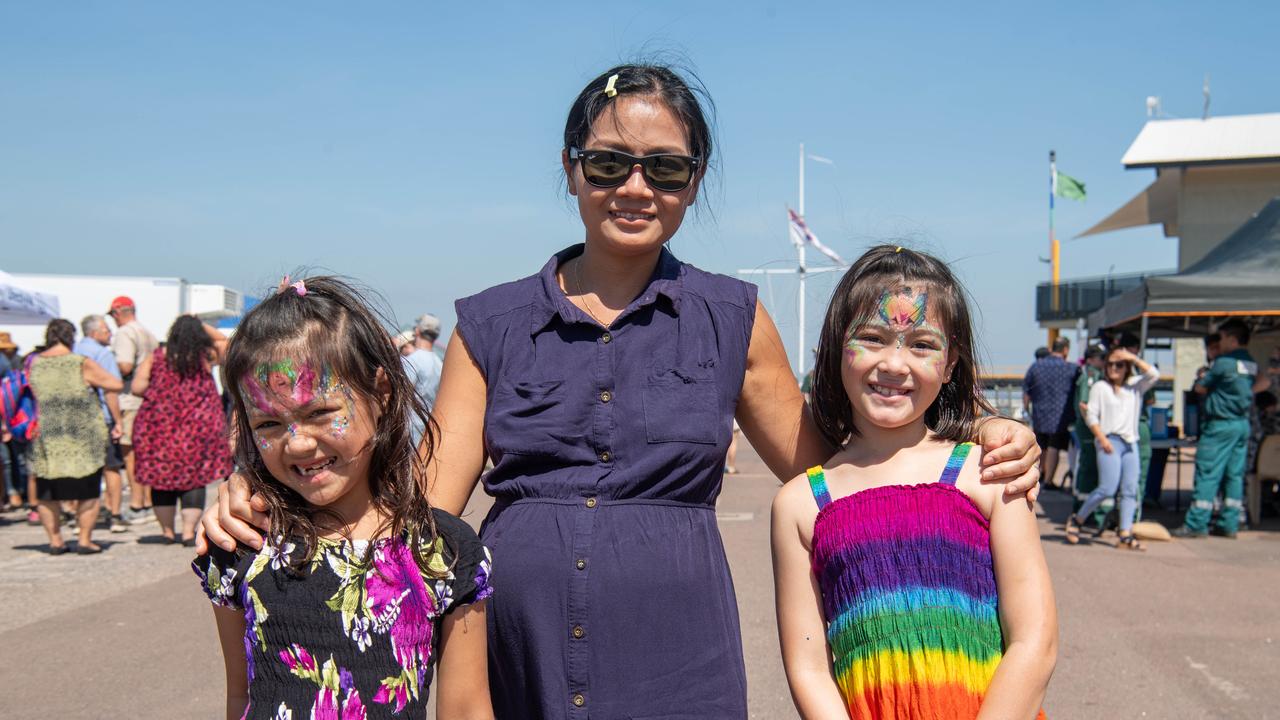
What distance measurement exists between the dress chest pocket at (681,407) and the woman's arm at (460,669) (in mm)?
497

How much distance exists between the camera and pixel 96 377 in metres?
9.08

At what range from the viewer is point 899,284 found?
2.38 meters

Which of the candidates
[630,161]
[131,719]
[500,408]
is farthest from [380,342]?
[131,719]

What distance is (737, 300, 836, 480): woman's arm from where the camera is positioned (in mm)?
2465

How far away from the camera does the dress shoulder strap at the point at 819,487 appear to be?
2.32 m

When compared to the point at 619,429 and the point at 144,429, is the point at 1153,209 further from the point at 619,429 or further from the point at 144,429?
the point at 619,429

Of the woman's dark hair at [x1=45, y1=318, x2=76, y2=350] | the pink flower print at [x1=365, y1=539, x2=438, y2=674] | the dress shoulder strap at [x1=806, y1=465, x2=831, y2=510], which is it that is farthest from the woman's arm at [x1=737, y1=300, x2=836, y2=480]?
the woman's dark hair at [x1=45, y1=318, x2=76, y2=350]

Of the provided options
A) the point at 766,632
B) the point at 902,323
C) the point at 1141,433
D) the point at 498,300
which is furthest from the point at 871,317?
the point at 1141,433

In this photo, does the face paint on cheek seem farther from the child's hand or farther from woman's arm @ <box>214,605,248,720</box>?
woman's arm @ <box>214,605,248,720</box>

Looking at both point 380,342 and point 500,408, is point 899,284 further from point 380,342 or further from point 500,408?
point 380,342

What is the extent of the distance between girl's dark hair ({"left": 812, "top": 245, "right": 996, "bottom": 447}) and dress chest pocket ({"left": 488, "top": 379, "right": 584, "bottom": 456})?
592 millimetres

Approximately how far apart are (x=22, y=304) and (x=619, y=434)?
1208 cm

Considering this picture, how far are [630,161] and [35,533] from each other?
32.0 feet

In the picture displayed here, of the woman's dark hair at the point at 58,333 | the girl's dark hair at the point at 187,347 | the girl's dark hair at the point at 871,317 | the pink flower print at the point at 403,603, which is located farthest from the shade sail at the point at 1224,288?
the pink flower print at the point at 403,603
